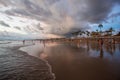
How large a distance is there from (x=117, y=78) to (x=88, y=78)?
2.08 metres

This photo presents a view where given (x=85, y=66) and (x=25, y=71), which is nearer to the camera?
(x=25, y=71)

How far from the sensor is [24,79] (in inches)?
307

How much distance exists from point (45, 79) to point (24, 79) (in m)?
1.57

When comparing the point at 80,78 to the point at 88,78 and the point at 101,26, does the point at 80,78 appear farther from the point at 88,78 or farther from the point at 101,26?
the point at 101,26

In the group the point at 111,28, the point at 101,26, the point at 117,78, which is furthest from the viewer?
the point at 101,26

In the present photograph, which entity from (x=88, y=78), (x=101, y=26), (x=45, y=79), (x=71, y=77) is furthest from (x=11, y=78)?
(x=101, y=26)

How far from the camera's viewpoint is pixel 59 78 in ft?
25.5

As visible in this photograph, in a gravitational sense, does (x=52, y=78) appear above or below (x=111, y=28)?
below

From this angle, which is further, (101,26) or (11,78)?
(101,26)

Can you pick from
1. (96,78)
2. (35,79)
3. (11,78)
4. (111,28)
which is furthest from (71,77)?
(111,28)

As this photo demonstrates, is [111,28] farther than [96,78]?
Yes

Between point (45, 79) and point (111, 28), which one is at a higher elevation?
point (111, 28)

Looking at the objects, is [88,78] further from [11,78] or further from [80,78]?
[11,78]

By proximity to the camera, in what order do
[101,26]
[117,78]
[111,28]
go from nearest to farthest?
[117,78], [111,28], [101,26]
